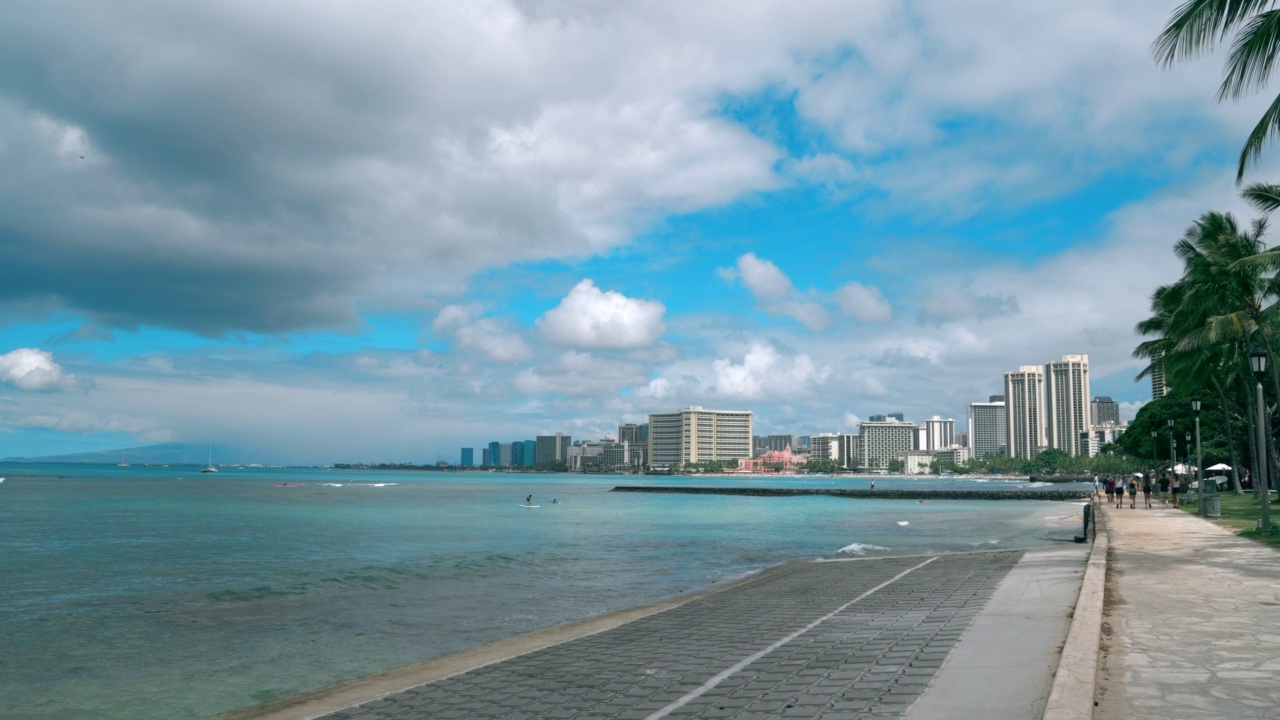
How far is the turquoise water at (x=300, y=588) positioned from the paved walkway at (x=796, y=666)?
3.47m

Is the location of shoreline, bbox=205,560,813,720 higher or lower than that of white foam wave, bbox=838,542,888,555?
higher

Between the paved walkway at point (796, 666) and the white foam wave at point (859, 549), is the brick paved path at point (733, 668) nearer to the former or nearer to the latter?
the paved walkway at point (796, 666)

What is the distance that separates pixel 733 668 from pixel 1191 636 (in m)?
4.32

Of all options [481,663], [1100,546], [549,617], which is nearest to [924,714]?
[481,663]

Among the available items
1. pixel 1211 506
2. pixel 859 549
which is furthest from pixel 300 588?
pixel 1211 506

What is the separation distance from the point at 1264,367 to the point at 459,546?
24687 mm

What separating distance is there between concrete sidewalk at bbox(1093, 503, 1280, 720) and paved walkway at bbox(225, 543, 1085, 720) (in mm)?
538

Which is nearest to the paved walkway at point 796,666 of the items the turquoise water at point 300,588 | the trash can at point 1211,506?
the turquoise water at point 300,588

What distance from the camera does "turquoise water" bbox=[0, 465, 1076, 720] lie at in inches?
450

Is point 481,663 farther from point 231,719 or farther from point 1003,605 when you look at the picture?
point 1003,605

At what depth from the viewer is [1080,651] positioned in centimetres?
710

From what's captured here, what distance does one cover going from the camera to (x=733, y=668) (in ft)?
26.9

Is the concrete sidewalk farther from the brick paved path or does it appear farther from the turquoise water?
the turquoise water

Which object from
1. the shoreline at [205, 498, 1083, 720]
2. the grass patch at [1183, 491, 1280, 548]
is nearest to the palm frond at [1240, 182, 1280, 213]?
the grass patch at [1183, 491, 1280, 548]
